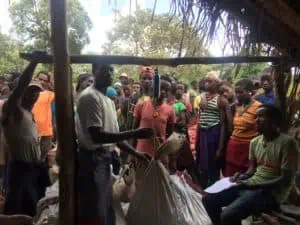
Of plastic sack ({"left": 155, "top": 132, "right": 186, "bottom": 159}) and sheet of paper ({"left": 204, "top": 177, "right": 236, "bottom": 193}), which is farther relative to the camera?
sheet of paper ({"left": 204, "top": 177, "right": 236, "bottom": 193})

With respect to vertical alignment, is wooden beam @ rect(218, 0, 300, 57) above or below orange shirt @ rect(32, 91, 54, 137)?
above

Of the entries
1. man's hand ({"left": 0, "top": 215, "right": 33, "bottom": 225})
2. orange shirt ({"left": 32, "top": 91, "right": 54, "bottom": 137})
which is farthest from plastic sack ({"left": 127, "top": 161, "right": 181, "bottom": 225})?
orange shirt ({"left": 32, "top": 91, "right": 54, "bottom": 137})

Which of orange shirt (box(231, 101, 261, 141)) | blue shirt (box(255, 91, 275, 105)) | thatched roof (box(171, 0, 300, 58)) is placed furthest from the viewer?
blue shirt (box(255, 91, 275, 105))

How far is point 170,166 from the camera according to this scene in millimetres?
5871

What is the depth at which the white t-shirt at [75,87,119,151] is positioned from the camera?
12.0ft

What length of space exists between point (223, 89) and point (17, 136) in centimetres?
282

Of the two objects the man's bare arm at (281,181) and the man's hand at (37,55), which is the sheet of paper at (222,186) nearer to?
the man's bare arm at (281,181)

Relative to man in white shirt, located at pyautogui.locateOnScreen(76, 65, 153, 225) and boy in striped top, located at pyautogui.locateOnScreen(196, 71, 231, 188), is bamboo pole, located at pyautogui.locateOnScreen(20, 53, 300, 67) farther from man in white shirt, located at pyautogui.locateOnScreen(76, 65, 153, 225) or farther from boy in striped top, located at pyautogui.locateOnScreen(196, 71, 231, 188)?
boy in striped top, located at pyautogui.locateOnScreen(196, 71, 231, 188)

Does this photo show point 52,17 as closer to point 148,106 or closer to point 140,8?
point 140,8

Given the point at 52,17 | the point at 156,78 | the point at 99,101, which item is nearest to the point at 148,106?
the point at 156,78

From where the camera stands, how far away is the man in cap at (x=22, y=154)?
4.17 m

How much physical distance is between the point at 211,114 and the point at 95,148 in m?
2.58

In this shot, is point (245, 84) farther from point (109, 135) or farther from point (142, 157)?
point (109, 135)

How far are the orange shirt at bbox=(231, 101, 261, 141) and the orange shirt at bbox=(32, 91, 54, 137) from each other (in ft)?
7.90
